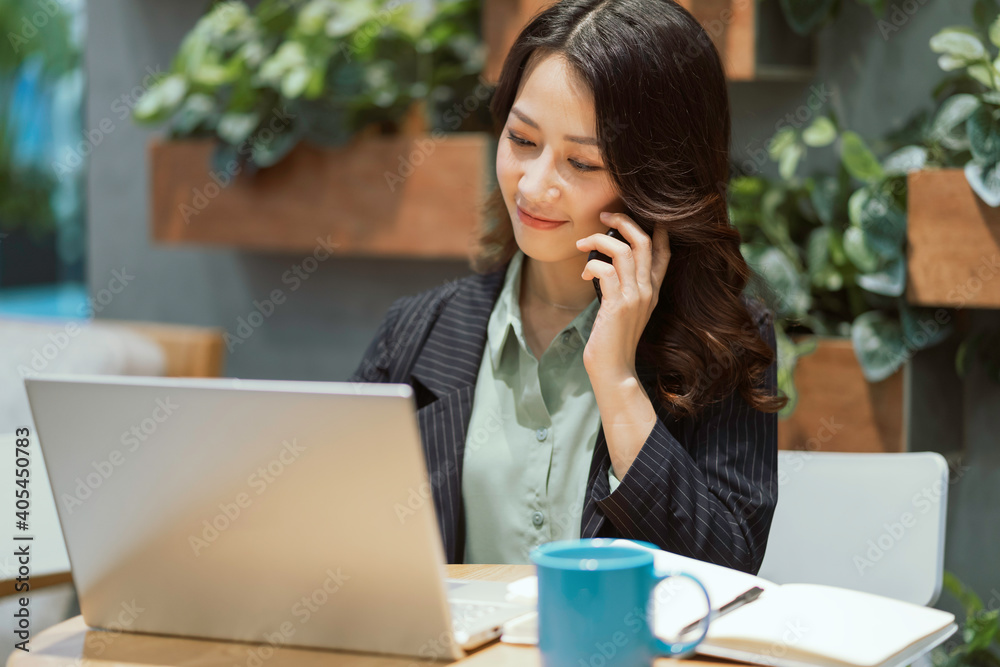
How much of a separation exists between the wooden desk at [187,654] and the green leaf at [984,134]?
1.34 metres

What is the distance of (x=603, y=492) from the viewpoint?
128 cm

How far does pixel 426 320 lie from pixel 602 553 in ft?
2.63

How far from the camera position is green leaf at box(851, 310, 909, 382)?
204 cm

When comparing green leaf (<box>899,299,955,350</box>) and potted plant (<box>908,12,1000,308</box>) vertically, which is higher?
potted plant (<box>908,12,1000,308</box>)

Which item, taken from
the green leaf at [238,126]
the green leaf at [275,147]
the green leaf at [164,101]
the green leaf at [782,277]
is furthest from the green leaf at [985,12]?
the green leaf at [164,101]

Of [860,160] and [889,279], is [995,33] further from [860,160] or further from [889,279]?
[889,279]

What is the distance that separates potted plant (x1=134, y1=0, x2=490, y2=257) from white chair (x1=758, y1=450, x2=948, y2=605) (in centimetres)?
130

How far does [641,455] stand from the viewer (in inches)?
47.8

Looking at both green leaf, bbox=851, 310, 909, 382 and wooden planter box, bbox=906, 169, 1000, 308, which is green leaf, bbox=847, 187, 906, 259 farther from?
green leaf, bbox=851, 310, 909, 382

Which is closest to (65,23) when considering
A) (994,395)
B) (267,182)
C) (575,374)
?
(267,182)

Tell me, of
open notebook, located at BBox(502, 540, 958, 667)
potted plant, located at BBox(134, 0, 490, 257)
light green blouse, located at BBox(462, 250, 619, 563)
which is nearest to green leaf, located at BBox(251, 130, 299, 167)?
potted plant, located at BBox(134, 0, 490, 257)

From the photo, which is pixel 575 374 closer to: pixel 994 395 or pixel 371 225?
pixel 994 395

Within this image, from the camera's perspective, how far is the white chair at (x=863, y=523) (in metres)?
1.42

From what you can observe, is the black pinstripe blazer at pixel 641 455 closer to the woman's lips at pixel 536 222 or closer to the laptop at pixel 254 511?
the woman's lips at pixel 536 222
